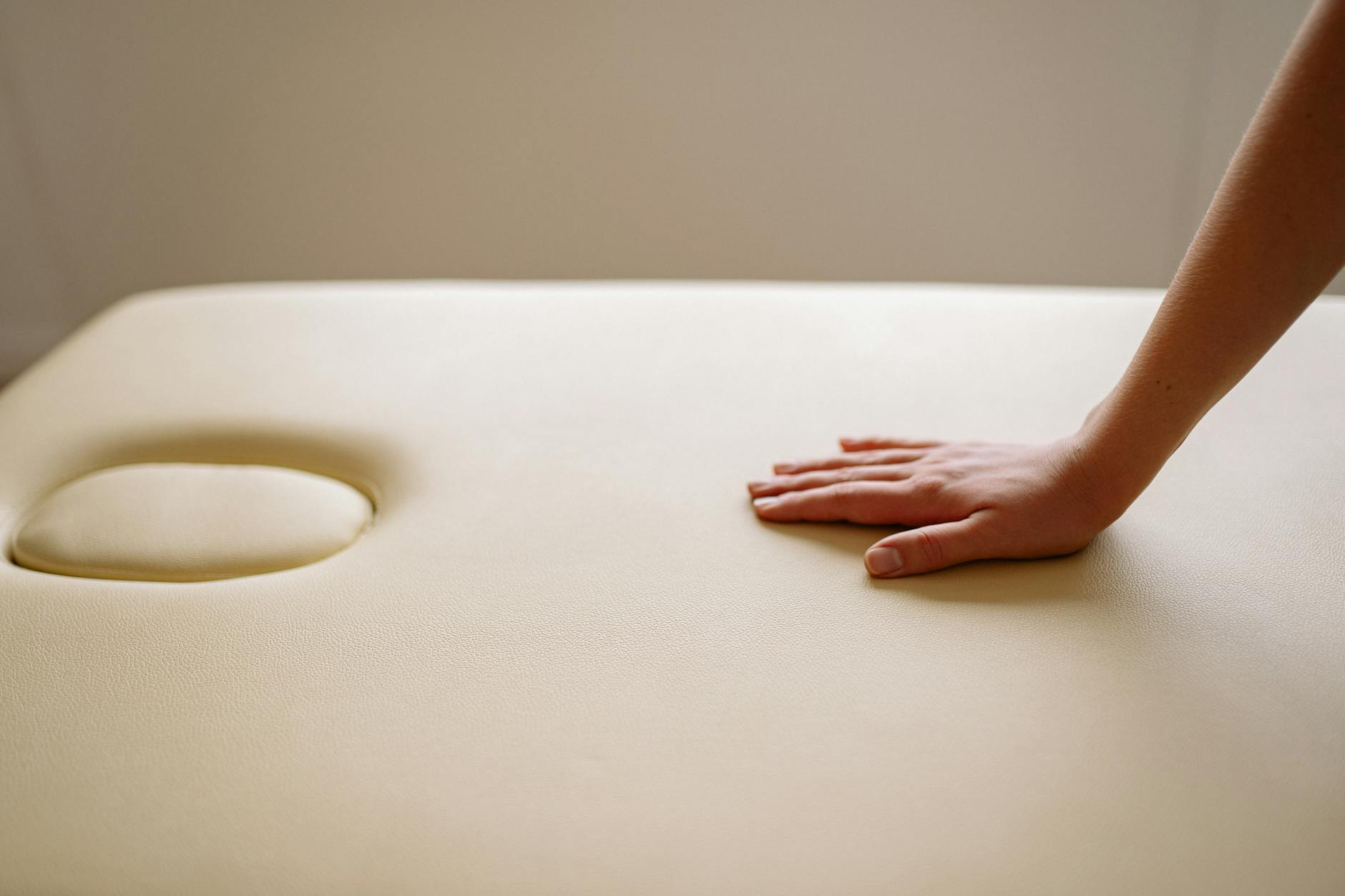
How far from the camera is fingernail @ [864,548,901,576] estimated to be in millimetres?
814

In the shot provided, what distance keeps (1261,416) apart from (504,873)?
31.5 inches

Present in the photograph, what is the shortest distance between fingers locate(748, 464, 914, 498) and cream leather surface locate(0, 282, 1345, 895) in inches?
1.2

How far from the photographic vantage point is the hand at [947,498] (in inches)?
32.6

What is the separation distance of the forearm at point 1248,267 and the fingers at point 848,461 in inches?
6.0

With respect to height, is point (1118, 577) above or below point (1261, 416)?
below

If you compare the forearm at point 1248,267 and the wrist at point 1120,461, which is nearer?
the forearm at point 1248,267

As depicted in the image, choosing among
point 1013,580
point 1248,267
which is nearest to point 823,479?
point 1013,580

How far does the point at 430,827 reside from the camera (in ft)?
2.00

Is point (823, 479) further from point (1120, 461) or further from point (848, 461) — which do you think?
point (1120, 461)

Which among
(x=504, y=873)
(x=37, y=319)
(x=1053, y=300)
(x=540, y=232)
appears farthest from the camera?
(x=37, y=319)

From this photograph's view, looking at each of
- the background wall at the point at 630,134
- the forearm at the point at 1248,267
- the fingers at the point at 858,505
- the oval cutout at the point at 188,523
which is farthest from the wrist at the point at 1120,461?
the background wall at the point at 630,134

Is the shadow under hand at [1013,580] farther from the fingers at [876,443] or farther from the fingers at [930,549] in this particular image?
the fingers at [876,443]

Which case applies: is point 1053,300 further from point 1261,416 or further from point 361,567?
point 361,567

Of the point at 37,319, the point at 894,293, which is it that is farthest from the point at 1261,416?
the point at 37,319
